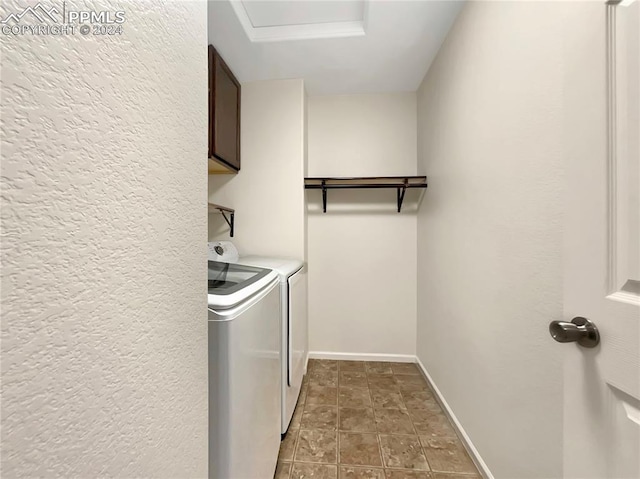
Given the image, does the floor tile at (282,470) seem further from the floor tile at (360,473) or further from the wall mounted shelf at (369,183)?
the wall mounted shelf at (369,183)

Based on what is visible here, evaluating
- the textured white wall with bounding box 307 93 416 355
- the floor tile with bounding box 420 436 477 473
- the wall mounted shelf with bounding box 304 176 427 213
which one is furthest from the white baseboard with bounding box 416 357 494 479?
the wall mounted shelf with bounding box 304 176 427 213

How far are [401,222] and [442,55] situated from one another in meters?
1.30

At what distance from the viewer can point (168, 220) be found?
1.72ft

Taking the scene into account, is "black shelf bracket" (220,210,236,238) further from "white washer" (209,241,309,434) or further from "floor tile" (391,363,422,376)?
"floor tile" (391,363,422,376)

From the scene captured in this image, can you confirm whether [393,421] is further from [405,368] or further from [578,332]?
[578,332]

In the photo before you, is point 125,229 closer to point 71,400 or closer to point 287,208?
point 71,400

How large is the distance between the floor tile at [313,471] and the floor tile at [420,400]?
2.43 ft

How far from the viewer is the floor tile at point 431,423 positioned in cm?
158

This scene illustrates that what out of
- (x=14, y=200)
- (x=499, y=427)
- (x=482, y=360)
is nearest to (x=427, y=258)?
(x=482, y=360)

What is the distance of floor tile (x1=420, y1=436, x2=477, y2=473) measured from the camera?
4.43 ft

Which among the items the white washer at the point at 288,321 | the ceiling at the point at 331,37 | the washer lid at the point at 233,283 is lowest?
the white washer at the point at 288,321

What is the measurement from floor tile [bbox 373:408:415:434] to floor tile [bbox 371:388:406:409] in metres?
0.05

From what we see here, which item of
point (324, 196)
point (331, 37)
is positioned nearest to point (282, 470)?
point (324, 196)

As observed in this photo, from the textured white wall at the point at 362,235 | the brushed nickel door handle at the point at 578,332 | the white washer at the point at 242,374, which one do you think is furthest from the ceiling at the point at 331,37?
the brushed nickel door handle at the point at 578,332
